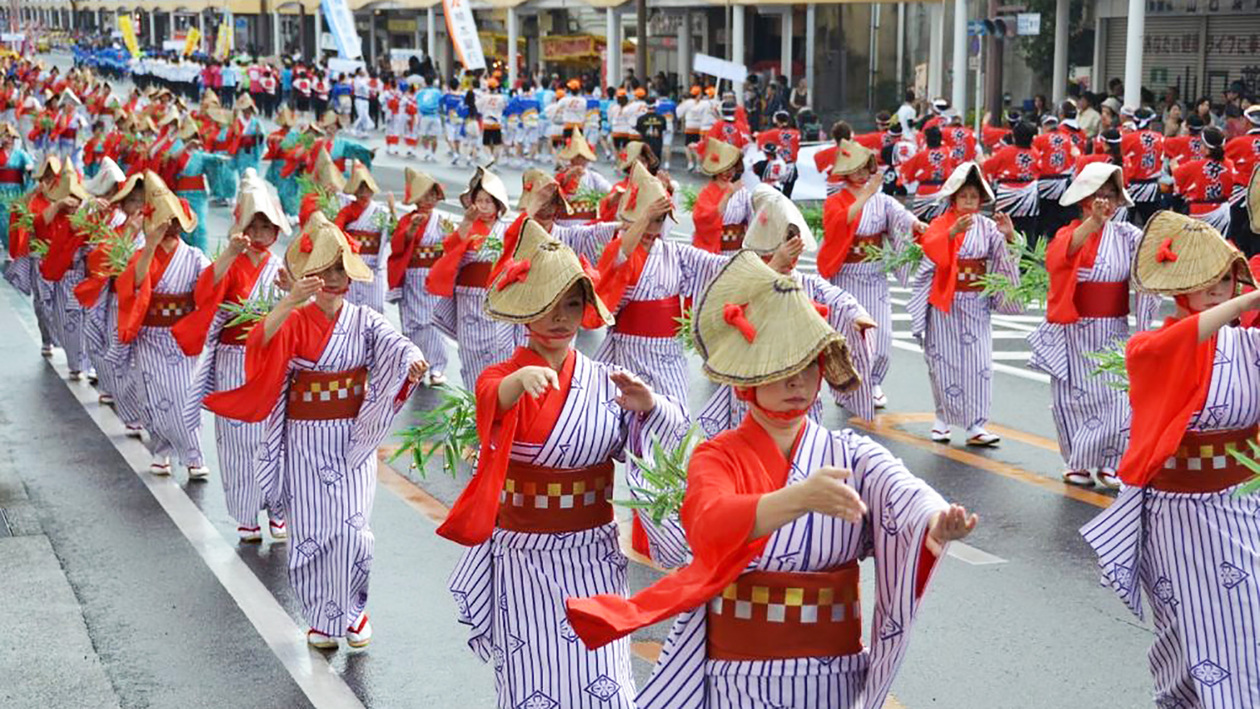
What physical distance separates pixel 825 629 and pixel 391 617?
12.6 ft

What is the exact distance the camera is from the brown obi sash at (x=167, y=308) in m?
10.5

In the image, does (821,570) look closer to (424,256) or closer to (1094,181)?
(1094,181)

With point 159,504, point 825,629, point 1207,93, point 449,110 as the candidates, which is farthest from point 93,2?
point 825,629

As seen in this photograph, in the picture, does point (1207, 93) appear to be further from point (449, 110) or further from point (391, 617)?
point (391, 617)

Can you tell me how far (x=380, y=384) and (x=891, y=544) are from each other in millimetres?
3350

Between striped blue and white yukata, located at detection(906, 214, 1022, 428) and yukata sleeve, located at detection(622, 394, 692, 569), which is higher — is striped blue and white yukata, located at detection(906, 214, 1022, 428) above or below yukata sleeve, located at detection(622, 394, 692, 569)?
below

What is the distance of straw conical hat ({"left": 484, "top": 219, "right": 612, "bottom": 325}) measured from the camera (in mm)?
5695

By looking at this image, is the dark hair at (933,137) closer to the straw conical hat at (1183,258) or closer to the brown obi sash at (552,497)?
the straw conical hat at (1183,258)

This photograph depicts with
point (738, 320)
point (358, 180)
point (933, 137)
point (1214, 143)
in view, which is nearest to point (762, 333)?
point (738, 320)

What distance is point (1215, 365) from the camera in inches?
237

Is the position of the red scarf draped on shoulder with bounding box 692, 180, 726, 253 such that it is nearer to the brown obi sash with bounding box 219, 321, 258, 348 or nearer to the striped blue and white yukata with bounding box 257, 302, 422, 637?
the brown obi sash with bounding box 219, 321, 258, 348

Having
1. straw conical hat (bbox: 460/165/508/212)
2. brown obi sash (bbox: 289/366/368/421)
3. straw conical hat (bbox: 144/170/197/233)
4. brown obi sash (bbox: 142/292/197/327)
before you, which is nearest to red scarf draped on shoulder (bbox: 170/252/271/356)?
straw conical hat (bbox: 144/170/197/233)

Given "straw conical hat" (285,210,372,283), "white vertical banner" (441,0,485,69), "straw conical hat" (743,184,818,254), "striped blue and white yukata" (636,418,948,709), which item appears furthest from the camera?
"white vertical banner" (441,0,485,69)

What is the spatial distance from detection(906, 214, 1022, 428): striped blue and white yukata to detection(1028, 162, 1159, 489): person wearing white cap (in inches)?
36.1
